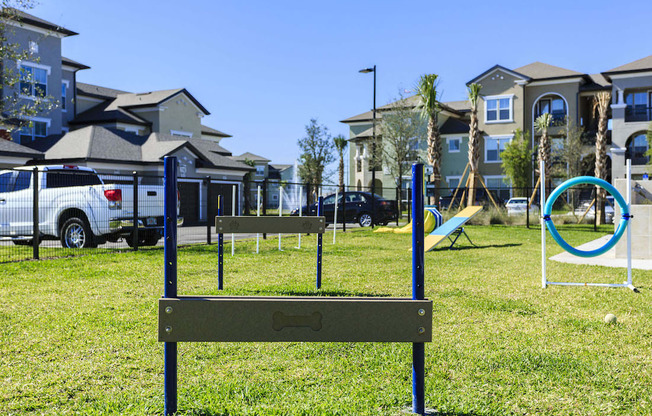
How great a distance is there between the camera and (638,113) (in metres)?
42.4

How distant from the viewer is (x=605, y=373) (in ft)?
14.0

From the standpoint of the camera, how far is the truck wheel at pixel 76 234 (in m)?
14.0

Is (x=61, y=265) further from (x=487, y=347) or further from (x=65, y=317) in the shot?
(x=487, y=347)

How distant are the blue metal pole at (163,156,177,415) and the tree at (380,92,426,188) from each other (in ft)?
141

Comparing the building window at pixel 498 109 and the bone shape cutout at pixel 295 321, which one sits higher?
the building window at pixel 498 109

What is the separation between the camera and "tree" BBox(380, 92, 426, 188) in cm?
4641

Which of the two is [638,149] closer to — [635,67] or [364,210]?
[635,67]

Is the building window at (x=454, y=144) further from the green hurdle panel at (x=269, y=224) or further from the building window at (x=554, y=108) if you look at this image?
the green hurdle panel at (x=269, y=224)

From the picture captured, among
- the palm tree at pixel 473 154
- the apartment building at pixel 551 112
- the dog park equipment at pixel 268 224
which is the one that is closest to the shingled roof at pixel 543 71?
the apartment building at pixel 551 112

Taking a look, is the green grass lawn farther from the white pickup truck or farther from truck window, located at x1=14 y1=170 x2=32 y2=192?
truck window, located at x1=14 y1=170 x2=32 y2=192

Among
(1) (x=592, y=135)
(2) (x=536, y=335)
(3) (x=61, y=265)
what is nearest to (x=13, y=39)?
(3) (x=61, y=265)

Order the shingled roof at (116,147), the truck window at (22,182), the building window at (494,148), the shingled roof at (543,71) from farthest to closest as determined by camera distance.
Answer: the building window at (494,148)
the shingled roof at (543,71)
the shingled roof at (116,147)
the truck window at (22,182)

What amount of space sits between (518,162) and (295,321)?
140ft

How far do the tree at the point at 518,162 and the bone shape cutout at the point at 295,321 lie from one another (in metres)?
42.0
